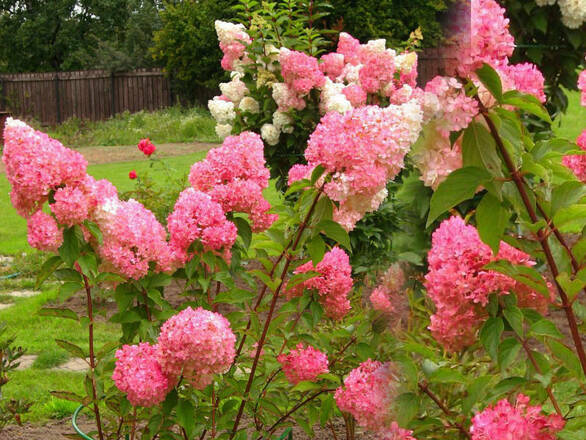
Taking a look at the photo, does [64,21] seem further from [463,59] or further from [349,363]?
[463,59]

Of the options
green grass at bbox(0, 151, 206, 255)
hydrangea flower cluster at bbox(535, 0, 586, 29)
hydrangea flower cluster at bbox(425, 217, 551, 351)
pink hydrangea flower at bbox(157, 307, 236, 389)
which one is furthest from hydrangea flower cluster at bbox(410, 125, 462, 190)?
green grass at bbox(0, 151, 206, 255)

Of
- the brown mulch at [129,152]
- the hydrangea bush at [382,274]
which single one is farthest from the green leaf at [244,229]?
the brown mulch at [129,152]

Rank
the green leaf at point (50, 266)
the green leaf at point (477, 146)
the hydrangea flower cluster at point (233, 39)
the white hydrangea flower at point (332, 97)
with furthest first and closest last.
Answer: the hydrangea flower cluster at point (233, 39), the white hydrangea flower at point (332, 97), the green leaf at point (50, 266), the green leaf at point (477, 146)

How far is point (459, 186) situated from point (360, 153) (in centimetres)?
38

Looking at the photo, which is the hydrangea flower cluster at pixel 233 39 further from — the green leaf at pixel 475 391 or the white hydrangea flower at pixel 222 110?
the green leaf at pixel 475 391

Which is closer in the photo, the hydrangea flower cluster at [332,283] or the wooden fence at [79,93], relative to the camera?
the hydrangea flower cluster at [332,283]

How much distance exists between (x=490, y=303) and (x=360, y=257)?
9.62 ft

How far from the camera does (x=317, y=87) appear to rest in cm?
396

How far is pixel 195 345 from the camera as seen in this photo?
4.35 feet

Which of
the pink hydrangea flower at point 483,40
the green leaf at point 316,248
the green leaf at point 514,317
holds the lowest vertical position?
the green leaf at point 316,248

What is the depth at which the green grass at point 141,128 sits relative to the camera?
14.3 m

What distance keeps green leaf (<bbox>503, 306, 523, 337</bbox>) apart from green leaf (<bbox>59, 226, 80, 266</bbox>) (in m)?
1.08

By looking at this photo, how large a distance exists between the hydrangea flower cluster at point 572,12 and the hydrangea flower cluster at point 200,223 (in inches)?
60.6

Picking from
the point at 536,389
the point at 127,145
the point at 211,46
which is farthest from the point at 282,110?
the point at 127,145
